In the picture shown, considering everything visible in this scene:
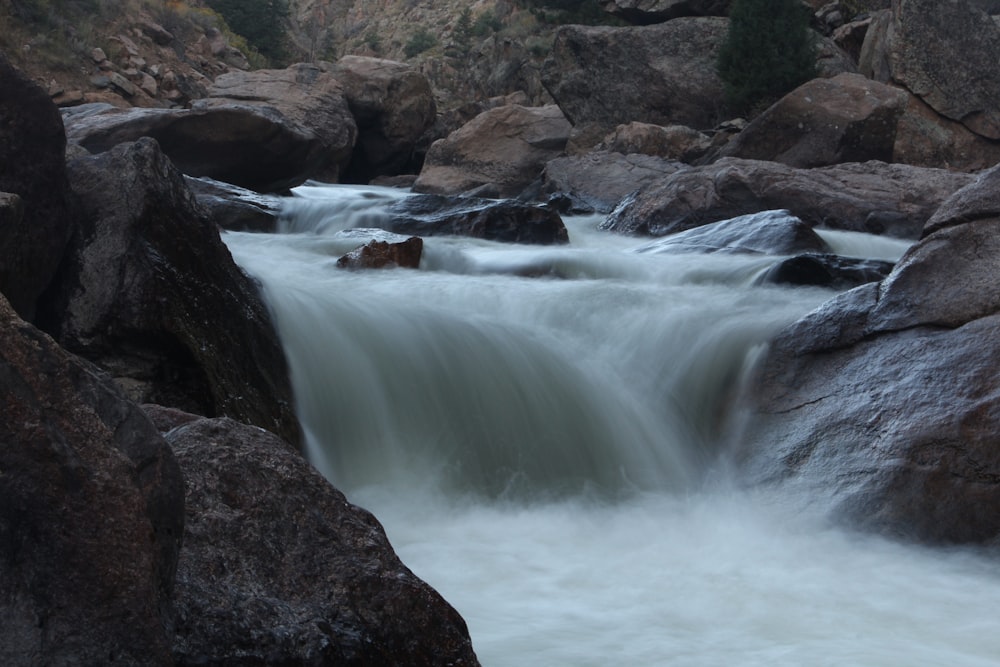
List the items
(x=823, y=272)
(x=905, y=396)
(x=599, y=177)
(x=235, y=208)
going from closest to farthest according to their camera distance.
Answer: (x=905, y=396) < (x=823, y=272) < (x=235, y=208) < (x=599, y=177)

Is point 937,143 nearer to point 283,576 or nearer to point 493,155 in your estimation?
point 493,155

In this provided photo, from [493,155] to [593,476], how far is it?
41.6 ft

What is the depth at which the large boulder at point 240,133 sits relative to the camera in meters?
12.7

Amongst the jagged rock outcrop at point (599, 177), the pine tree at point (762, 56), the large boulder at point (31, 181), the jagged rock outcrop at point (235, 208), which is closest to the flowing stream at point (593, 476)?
the large boulder at point (31, 181)

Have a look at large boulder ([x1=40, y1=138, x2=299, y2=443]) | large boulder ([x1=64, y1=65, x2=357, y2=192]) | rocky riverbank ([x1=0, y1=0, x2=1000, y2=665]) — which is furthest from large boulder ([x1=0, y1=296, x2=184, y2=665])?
large boulder ([x1=64, y1=65, x2=357, y2=192])

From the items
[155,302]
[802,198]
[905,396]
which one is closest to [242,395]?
[155,302]

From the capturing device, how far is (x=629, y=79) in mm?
18938

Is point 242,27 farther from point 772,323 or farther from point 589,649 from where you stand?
point 589,649

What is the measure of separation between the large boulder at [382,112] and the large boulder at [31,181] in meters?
14.5

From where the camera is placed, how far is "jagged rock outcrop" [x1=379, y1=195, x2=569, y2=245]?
1054cm

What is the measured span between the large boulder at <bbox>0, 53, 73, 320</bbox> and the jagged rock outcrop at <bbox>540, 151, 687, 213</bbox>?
30.7 ft

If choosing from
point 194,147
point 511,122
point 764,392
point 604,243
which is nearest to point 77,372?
point 764,392

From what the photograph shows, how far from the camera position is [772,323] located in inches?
238

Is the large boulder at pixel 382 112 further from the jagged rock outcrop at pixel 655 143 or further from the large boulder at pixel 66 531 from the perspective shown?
the large boulder at pixel 66 531
